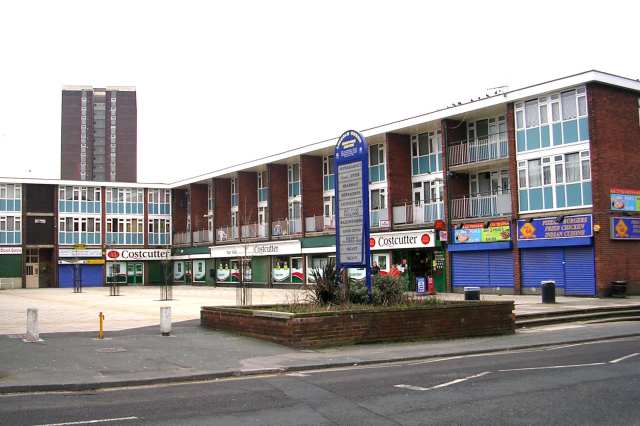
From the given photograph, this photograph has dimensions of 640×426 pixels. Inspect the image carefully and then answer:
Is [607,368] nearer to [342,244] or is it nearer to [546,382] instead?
[546,382]

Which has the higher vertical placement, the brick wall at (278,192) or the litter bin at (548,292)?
the brick wall at (278,192)

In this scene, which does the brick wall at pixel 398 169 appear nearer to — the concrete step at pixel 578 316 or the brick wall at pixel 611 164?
the brick wall at pixel 611 164

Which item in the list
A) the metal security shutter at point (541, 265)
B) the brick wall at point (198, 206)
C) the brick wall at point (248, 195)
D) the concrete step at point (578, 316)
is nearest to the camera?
the concrete step at point (578, 316)

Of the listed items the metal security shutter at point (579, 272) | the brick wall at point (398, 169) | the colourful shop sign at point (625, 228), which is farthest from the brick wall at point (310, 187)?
the colourful shop sign at point (625, 228)

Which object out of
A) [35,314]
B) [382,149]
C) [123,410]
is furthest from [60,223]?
[123,410]

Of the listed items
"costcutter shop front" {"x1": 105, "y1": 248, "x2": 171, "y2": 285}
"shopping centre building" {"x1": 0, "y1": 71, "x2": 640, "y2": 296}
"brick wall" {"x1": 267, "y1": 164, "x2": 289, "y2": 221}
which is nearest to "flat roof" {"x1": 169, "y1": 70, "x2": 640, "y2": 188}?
"shopping centre building" {"x1": 0, "y1": 71, "x2": 640, "y2": 296}

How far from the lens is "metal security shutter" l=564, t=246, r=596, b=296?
100ft

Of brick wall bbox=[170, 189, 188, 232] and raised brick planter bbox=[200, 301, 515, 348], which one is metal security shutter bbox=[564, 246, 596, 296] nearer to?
raised brick planter bbox=[200, 301, 515, 348]

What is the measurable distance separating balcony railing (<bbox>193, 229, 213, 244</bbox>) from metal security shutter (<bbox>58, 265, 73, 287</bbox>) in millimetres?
11682

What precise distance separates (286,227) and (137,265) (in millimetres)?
22469

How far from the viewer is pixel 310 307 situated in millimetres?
16734

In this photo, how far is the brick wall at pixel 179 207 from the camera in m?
68.9

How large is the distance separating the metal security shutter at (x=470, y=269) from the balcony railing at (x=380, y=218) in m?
5.17

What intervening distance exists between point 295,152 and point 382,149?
7438mm
